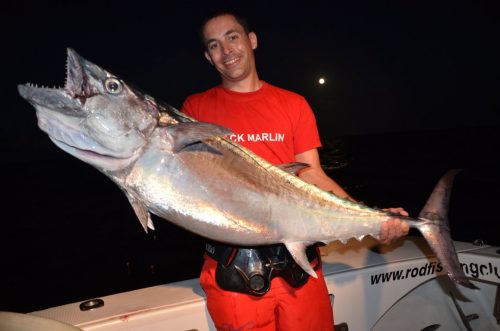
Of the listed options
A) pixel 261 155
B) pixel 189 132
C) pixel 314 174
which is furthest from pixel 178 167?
pixel 314 174

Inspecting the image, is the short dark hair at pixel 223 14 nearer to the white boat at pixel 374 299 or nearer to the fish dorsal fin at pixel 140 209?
the fish dorsal fin at pixel 140 209

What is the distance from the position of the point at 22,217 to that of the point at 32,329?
3051 cm

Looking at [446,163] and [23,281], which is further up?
[23,281]

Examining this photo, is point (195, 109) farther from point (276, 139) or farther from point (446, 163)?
point (446, 163)

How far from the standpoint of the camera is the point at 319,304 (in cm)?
270

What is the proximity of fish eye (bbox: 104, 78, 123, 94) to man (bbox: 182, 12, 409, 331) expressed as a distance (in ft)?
2.85

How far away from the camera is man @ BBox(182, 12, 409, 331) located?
8.33ft

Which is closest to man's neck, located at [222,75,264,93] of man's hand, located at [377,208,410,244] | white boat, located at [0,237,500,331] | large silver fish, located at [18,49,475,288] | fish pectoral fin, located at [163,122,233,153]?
large silver fish, located at [18,49,475,288]

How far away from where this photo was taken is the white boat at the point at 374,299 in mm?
2963

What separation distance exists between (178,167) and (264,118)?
3.39ft

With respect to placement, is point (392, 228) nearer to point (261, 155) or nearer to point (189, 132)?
point (261, 155)

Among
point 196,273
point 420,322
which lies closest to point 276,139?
point 420,322

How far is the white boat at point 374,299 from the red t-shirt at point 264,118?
1.32m

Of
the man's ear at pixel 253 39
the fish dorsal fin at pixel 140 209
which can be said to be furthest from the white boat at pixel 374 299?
the man's ear at pixel 253 39
